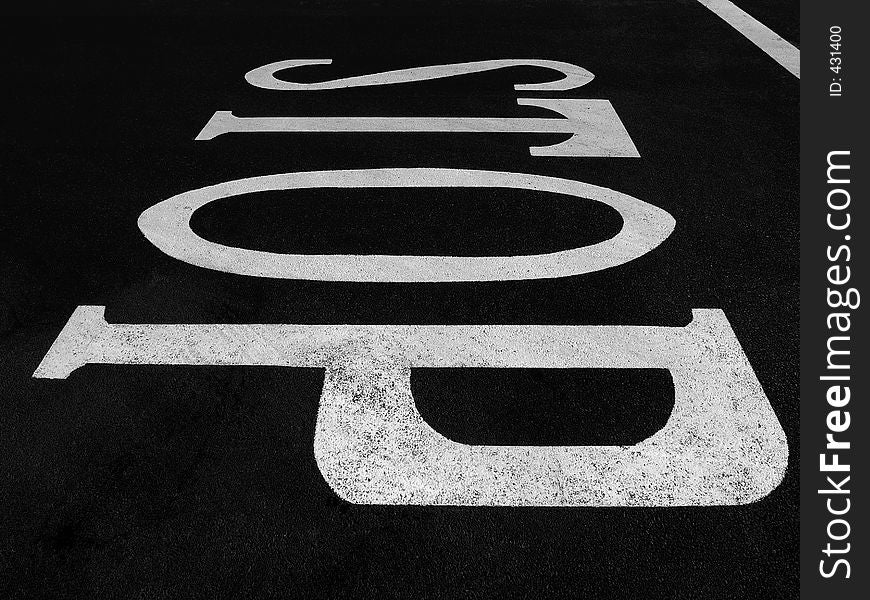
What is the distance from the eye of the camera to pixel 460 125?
5074mm

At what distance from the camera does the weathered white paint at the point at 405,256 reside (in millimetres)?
3453

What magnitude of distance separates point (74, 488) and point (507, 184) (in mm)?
2745

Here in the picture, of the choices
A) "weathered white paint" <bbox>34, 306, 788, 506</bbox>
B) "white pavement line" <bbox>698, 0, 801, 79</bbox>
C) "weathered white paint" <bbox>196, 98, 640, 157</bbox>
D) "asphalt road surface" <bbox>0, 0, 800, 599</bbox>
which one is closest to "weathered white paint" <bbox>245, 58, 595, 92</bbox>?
"asphalt road surface" <bbox>0, 0, 800, 599</bbox>

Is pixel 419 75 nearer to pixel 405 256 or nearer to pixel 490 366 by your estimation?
pixel 405 256

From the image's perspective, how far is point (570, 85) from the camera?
5734 millimetres

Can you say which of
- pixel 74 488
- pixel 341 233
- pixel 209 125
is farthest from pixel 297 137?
pixel 74 488

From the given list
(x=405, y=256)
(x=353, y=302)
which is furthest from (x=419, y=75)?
(x=353, y=302)

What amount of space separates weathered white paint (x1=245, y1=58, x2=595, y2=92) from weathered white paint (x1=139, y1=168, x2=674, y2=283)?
5.57 ft

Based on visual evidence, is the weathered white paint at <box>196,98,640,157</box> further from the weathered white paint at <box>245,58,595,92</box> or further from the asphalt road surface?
the weathered white paint at <box>245,58,595,92</box>

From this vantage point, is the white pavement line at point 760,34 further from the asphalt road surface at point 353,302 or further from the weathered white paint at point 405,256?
the weathered white paint at point 405,256

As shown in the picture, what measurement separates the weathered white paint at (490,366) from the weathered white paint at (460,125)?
6.65 feet

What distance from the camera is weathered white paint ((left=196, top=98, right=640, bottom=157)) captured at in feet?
16.1

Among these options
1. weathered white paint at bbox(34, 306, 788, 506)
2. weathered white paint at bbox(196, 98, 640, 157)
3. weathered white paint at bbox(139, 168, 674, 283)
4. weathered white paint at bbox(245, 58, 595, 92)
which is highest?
weathered white paint at bbox(245, 58, 595, 92)

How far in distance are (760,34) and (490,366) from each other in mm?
5550
